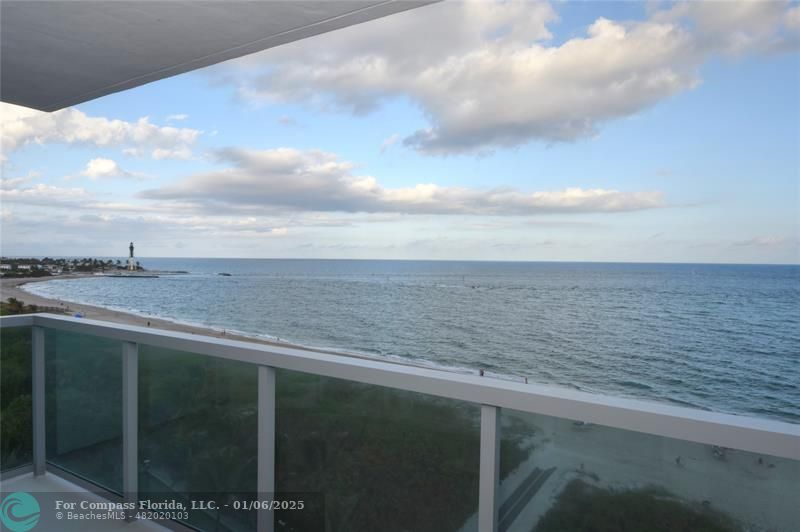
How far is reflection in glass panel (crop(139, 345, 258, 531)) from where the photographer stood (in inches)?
58.8

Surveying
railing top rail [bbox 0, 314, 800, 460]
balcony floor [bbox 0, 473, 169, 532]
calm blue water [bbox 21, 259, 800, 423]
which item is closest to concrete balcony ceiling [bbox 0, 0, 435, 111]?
railing top rail [bbox 0, 314, 800, 460]

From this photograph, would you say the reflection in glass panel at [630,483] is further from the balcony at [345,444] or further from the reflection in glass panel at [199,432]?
the reflection in glass panel at [199,432]

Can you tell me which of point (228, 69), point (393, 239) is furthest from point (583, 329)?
point (228, 69)

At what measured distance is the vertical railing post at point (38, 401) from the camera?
2.08m

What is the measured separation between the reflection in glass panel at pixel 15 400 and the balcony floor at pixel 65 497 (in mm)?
92

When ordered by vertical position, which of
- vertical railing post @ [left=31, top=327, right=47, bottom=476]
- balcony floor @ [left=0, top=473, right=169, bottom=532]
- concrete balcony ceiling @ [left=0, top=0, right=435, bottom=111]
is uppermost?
concrete balcony ceiling @ [left=0, top=0, right=435, bottom=111]

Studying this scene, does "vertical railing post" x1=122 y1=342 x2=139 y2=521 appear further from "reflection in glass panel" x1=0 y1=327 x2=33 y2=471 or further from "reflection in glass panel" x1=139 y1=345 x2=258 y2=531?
"reflection in glass panel" x1=0 y1=327 x2=33 y2=471

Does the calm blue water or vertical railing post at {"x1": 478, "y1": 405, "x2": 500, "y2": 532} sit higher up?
vertical railing post at {"x1": 478, "y1": 405, "x2": 500, "y2": 532}

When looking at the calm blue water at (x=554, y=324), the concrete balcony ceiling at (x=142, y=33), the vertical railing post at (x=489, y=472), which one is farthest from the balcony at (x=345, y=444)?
the calm blue water at (x=554, y=324)

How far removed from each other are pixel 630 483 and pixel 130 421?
1.73 m

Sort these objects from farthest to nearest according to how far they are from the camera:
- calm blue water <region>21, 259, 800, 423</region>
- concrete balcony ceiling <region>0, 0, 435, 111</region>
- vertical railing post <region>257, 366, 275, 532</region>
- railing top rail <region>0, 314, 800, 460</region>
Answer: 1. calm blue water <region>21, 259, 800, 423</region>
2. vertical railing post <region>257, 366, 275, 532</region>
3. concrete balcony ceiling <region>0, 0, 435, 111</region>
4. railing top rail <region>0, 314, 800, 460</region>

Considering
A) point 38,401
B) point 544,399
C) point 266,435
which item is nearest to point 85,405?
point 38,401

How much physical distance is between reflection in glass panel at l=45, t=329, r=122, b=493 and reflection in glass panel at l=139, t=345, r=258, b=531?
6.4 inches

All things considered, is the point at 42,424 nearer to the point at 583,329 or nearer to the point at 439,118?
the point at 583,329
